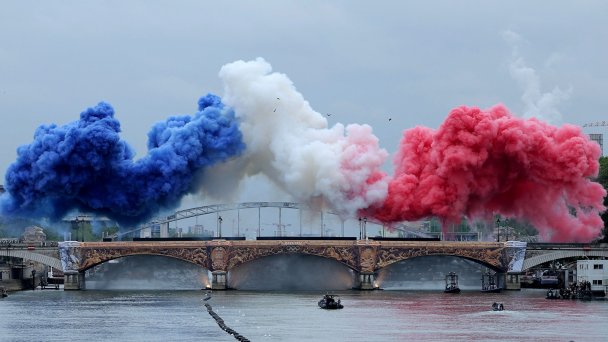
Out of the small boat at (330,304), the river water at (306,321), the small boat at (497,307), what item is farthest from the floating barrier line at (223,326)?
the small boat at (497,307)

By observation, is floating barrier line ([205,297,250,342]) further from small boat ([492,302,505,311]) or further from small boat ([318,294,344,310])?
small boat ([492,302,505,311])

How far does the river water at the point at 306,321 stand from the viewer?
145125 mm

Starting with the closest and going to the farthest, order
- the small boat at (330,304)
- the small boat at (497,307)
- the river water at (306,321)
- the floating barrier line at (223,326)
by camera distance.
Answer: the floating barrier line at (223,326) < the river water at (306,321) < the small boat at (497,307) < the small boat at (330,304)

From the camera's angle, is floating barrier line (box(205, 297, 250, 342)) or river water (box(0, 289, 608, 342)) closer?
floating barrier line (box(205, 297, 250, 342))

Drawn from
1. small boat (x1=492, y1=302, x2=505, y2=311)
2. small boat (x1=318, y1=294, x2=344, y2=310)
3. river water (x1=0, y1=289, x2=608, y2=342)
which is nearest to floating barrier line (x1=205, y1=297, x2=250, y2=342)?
river water (x1=0, y1=289, x2=608, y2=342)

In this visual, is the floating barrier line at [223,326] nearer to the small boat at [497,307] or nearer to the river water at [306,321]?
the river water at [306,321]

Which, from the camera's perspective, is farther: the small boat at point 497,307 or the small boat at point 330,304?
the small boat at point 330,304

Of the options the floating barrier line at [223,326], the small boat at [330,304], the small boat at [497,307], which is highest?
the small boat at [330,304]

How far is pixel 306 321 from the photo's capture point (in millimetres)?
163375

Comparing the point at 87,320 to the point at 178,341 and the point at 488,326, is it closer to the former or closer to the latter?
the point at 178,341

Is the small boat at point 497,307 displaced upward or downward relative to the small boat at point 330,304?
downward

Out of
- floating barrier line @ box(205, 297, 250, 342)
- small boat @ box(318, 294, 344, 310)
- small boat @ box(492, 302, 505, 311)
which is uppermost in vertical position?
small boat @ box(318, 294, 344, 310)

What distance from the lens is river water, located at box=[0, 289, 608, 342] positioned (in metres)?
145

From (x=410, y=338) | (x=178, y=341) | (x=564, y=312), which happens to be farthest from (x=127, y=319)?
(x=564, y=312)
